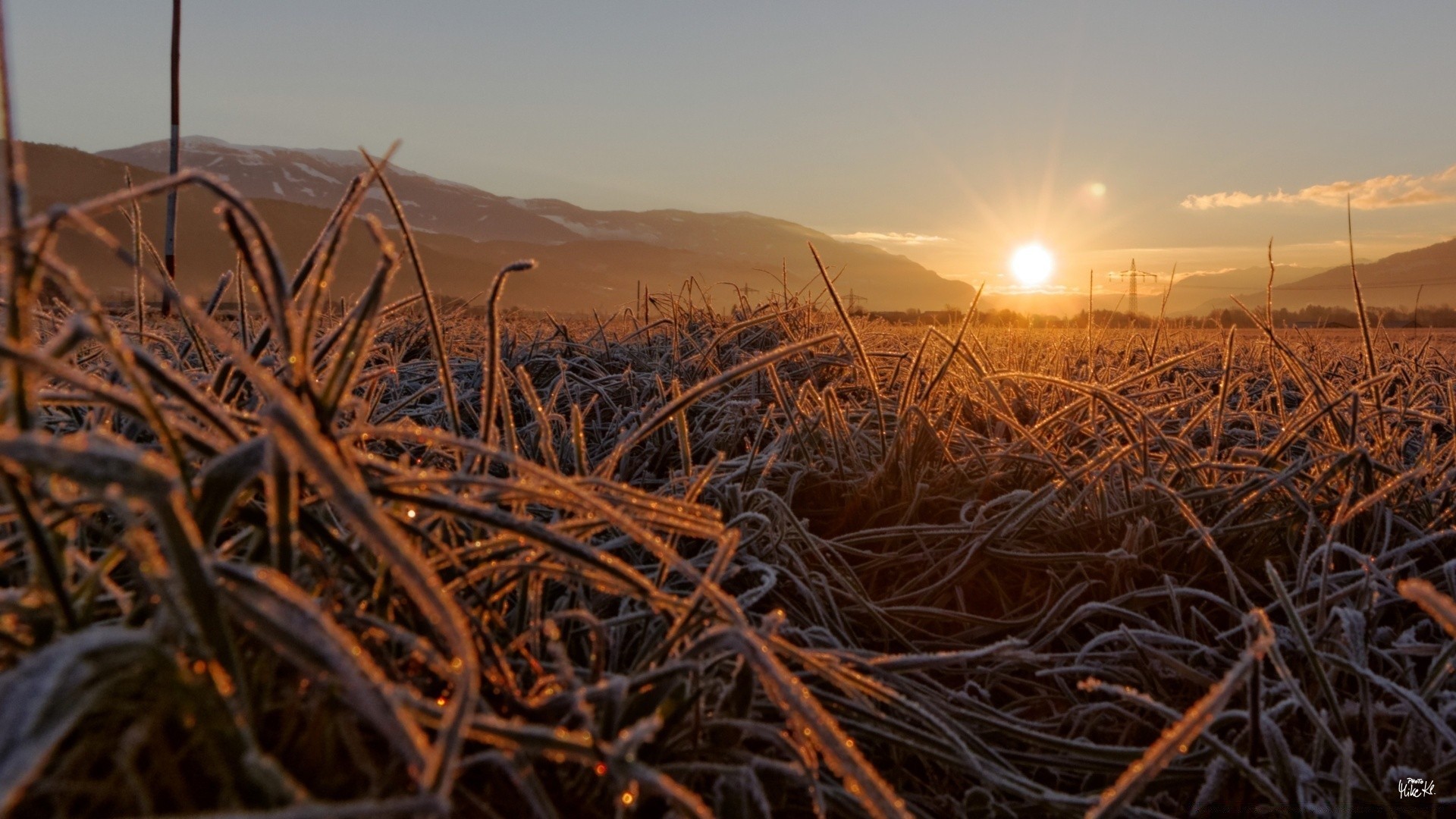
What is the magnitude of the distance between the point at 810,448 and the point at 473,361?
174cm

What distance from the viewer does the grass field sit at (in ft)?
1.69

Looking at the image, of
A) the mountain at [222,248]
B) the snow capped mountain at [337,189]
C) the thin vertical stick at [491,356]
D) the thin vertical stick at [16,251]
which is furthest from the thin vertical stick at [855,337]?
the snow capped mountain at [337,189]

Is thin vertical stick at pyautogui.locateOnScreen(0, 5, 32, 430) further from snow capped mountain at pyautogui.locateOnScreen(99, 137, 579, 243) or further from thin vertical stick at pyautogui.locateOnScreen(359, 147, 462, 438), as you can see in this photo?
snow capped mountain at pyautogui.locateOnScreen(99, 137, 579, 243)

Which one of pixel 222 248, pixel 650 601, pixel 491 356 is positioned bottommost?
pixel 650 601

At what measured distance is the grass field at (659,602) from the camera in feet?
1.69

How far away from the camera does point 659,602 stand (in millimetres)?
779

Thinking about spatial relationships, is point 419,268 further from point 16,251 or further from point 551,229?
point 551,229

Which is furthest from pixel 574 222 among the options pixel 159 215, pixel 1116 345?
pixel 1116 345

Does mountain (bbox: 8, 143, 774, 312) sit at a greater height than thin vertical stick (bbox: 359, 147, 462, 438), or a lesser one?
greater

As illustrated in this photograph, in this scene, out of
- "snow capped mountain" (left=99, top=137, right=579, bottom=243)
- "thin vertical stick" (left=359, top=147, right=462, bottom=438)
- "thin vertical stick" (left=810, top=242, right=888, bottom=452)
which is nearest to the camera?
"thin vertical stick" (left=359, top=147, right=462, bottom=438)

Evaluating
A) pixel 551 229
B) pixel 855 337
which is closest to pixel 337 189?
pixel 551 229

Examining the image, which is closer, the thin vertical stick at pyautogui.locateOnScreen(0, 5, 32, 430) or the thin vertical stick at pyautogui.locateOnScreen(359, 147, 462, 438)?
the thin vertical stick at pyautogui.locateOnScreen(0, 5, 32, 430)

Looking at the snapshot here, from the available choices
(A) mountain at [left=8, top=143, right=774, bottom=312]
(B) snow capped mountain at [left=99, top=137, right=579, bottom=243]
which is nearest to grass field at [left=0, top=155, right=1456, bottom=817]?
(A) mountain at [left=8, top=143, right=774, bottom=312]

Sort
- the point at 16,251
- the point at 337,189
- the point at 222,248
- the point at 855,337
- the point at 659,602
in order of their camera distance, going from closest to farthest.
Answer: the point at 16,251 < the point at 659,602 < the point at 855,337 < the point at 222,248 < the point at 337,189
